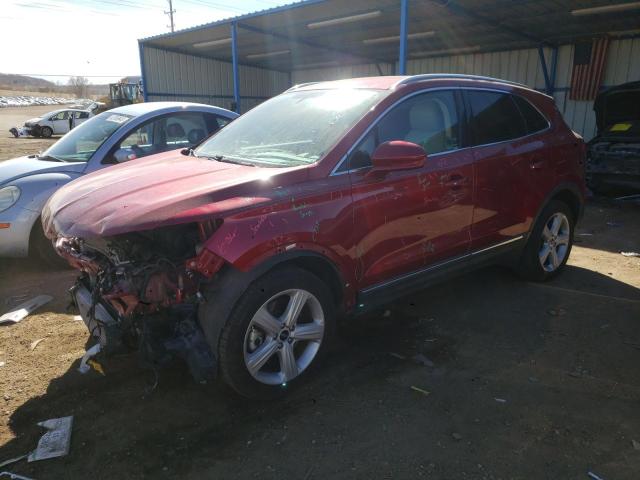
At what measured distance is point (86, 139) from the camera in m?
5.72

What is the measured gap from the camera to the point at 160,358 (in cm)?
255

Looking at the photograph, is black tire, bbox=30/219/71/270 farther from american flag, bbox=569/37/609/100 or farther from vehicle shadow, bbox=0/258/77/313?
american flag, bbox=569/37/609/100

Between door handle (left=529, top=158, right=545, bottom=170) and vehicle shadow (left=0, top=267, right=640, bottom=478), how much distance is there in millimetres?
1338

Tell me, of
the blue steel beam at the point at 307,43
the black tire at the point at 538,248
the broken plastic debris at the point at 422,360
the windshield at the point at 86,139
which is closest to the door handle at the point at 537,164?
the black tire at the point at 538,248

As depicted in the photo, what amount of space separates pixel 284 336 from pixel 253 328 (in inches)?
8.4

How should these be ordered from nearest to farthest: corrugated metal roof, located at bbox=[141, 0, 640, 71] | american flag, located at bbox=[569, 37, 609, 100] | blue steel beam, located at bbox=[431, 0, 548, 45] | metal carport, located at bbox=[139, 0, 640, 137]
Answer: blue steel beam, located at bbox=[431, 0, 548, 45]
corrugated metal roof, located at bbox=[141, 0, 640, 71]
metal carport, located at bbox=[139, 0, 640, 137]
american flag, located at bbox=[569, 37, 609, 100]

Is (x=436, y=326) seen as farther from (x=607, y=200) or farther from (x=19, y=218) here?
(x=607, y=200)

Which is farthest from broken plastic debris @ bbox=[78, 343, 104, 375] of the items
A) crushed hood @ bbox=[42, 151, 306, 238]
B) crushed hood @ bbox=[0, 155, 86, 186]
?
crushed hood @ bbox=[0, 155, 86, 186]

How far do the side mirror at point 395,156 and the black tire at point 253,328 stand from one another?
→ 31.7 inches

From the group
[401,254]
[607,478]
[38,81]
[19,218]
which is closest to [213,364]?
[401,254]

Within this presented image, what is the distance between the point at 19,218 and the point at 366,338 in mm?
3720

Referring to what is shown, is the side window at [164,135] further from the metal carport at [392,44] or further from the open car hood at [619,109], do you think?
the open car hood at [619,109]

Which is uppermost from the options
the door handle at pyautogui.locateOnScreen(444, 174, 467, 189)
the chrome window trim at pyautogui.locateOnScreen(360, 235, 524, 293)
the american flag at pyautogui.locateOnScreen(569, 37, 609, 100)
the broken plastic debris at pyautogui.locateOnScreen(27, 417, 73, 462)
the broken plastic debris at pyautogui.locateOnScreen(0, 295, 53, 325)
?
the american flag at pyautogui.locateOnScreen(569, 37, 609, 100)

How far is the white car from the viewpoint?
83.1ft
